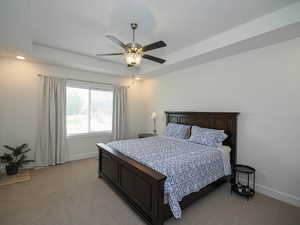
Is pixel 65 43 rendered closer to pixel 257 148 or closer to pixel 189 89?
pixel 189 89

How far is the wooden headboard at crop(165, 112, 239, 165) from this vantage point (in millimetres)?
2928

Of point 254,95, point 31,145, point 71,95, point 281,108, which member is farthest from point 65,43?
point 281,108

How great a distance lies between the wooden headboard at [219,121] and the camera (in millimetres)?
2928

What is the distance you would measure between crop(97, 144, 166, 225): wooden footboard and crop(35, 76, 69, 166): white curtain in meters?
1.79

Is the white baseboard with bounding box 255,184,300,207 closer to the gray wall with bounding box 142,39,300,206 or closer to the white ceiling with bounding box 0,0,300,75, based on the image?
the gray wall with bounding box 142,39,300,206

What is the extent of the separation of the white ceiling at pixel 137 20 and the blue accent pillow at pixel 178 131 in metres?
1.77

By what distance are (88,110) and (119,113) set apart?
96cm

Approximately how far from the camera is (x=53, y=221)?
1917 millimetres

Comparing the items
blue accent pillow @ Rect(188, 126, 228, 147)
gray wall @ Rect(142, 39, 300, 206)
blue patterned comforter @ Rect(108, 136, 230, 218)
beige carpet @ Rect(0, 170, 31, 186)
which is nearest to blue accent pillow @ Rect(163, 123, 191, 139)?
blue accent pillow @ Rect(188, 126, 228, 147)

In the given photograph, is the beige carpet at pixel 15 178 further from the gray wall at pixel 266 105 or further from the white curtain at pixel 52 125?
the gray wall at pixel 266 105

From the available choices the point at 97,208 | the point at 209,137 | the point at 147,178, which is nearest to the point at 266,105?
the point at 209,137

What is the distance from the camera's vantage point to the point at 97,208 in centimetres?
218

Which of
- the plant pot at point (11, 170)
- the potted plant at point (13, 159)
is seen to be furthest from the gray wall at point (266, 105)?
the plant pot at point (11, 170)

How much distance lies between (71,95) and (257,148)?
4.61m
